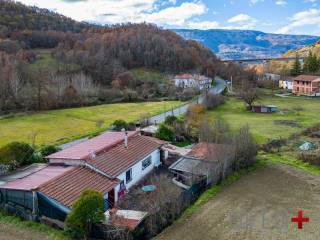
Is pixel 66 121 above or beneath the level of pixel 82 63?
beneath

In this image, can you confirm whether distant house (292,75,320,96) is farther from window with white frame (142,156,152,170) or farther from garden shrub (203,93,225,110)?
window with white frame (142,156,152,170)

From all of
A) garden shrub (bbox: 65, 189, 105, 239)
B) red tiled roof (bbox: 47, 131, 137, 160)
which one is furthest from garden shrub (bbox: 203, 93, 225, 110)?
garden shrub (bbox: 65, 189, 105, 239)

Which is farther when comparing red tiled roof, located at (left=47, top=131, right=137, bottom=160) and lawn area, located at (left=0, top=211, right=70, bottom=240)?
red tiled roof, located at (left=47, top=131, right=137, bottom=160)

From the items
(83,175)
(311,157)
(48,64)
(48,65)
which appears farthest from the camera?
(48,64)

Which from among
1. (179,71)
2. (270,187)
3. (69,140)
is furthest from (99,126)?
(179,71)

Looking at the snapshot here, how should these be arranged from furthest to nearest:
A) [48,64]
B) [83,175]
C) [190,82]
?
[48,64] → [190,82] → [83,175]

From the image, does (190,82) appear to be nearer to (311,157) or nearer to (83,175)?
(311,157)

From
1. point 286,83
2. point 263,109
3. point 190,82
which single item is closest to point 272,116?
point 263,109

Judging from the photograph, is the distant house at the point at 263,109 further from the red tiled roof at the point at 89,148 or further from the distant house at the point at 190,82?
the red tiled roof at the point at 89,148
